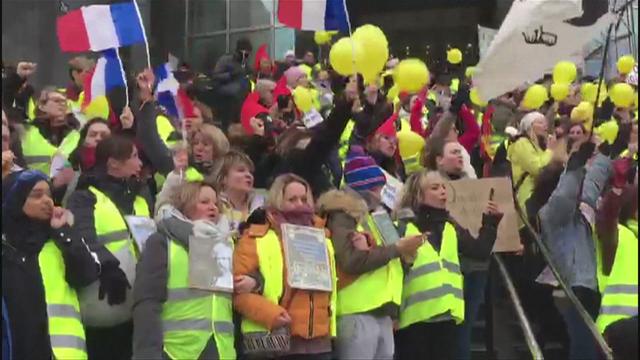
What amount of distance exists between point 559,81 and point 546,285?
2585 mm

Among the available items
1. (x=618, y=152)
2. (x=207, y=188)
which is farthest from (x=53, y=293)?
(x=618, y=152)

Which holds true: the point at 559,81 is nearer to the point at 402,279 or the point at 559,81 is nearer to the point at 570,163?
the point at 570,163

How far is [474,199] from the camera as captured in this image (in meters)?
7.19

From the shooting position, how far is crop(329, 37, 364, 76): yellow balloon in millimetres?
6629

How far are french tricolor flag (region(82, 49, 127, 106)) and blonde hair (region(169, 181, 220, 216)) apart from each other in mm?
2008

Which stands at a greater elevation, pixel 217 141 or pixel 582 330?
pixel 217 141

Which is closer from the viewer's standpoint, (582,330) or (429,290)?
(429,290)

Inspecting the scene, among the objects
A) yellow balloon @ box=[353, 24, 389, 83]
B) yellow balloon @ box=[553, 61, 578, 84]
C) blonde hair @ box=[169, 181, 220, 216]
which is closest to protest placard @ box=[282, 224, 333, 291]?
blonde hair @ box=[169, 181, 220, 216]

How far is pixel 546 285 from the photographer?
861 cm

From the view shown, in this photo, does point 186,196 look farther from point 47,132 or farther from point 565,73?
point 565,73

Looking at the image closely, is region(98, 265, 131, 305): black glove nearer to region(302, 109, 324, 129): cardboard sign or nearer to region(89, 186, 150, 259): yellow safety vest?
region(89, 186, 150, 259): yellow safety vest

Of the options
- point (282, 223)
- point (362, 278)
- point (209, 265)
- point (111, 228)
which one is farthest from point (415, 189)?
point (111, 228)

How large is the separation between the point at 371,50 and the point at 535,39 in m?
1.54

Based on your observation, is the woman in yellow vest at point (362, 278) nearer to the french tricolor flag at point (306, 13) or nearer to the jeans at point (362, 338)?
the jeans at point (362, 338)
